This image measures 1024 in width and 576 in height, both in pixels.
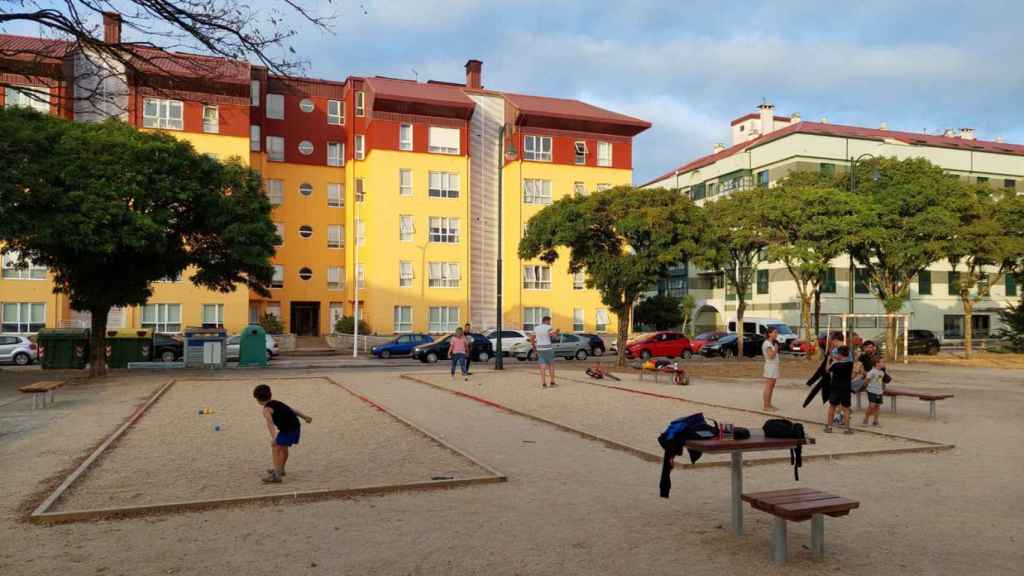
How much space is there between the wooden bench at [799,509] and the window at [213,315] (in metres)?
46.3

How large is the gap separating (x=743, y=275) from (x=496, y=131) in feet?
75.3

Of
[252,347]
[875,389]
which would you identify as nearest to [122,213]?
[252,347]

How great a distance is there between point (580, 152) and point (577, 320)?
1207cm

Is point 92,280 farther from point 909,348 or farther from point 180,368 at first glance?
point 909,348

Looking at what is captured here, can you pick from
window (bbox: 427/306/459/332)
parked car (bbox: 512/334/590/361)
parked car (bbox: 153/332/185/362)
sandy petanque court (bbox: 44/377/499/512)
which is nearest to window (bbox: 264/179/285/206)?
window (bbox: 427/306/459/332)

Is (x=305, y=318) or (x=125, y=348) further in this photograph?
(x=305, y=318)

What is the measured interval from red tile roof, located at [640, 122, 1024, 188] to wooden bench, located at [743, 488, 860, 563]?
5554 cm

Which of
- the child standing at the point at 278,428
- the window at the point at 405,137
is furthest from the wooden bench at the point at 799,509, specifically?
the window at the point at 405,137

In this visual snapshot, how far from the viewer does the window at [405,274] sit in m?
51.8

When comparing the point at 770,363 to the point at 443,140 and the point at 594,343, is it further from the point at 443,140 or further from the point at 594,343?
the point at 443,140

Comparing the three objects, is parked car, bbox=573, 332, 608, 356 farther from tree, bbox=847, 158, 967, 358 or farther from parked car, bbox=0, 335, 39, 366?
parked car, bbox=0, 335, 39, 366

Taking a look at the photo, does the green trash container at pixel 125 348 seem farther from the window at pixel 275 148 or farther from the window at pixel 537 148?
the window at pixel 537 148

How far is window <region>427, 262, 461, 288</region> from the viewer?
5256 cm

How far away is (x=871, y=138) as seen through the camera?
59031mm
